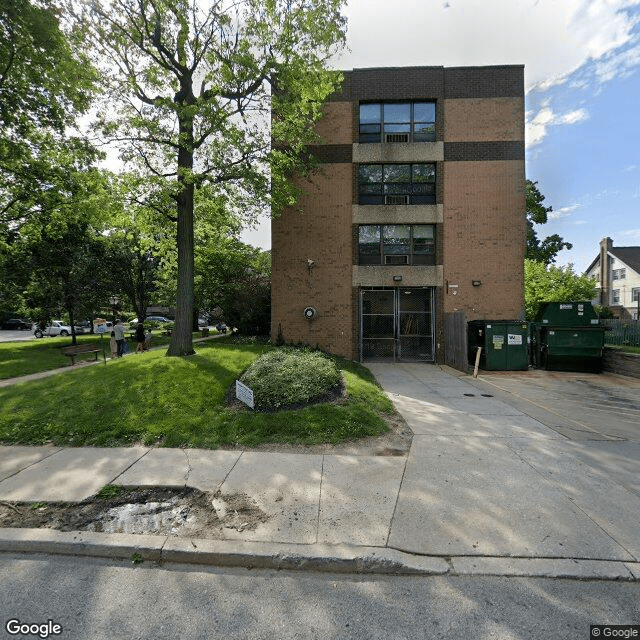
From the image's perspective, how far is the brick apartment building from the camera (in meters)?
14.1

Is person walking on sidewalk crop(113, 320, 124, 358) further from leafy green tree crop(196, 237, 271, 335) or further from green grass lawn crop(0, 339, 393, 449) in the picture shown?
green grass lawn crop(0, 339, 393, 449)

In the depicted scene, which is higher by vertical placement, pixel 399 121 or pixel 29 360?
pixel 399 121

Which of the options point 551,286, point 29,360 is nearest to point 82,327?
point 29,360

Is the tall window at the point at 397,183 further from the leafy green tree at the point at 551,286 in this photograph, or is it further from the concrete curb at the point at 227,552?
the concrete curb at the point at 227,552

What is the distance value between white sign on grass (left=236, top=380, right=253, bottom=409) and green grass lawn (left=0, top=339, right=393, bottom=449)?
0.21 m

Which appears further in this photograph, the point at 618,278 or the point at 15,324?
the point at 15,324

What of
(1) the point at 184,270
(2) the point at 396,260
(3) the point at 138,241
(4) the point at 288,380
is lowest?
(4) the point at 288,380

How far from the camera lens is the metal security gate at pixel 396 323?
1459 centimetres

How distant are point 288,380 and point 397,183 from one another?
11.1m

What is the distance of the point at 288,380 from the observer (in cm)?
697

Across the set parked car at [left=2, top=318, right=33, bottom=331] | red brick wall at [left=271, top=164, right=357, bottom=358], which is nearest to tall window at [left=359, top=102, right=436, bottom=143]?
red brick wall at [left=271, top=164, right=357, bottom=358]

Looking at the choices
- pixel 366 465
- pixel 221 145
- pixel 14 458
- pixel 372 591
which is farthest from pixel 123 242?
pixel 372 591

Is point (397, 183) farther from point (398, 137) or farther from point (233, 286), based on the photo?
point (233, 286)

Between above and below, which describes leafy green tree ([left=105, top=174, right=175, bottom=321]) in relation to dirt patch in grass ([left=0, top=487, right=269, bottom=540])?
above
